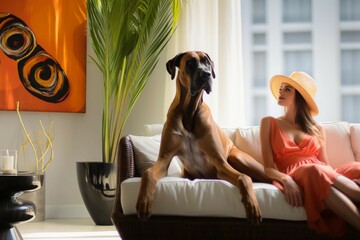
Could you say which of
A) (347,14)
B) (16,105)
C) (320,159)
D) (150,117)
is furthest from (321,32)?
(16,105)

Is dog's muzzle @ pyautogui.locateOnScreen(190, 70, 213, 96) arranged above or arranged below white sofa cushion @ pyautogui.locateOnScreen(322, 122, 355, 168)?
above

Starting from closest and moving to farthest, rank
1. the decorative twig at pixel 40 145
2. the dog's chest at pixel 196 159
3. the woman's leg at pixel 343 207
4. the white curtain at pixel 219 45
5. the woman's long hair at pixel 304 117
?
the woman's leg at pixel 343 207 → the dog's chest at pixel 196 159 → the woman's long hair at pixel 304 117 → the white curtain at pixel 219 45 → the decorative twig at pixel 40 145

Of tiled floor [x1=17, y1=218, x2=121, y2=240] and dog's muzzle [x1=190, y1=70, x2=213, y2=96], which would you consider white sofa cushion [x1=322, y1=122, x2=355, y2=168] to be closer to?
dog's muzzle [x1=190, y1=70, x2=213, y2=96]

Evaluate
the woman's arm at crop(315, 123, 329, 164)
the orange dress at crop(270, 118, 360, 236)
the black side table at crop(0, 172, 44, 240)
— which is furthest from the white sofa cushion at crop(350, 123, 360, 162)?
the black side table at crop(0, 172, 44, 240)

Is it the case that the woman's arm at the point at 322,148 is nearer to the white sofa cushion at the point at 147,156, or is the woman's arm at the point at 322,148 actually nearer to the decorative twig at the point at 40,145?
the white sofa cushion at the point at 147,156

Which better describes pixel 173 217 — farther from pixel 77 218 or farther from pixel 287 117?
pixel 77 218

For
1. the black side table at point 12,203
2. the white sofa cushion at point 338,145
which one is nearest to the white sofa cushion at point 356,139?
the white sofa cushion at point 338,145

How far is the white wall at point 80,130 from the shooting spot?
496 cm

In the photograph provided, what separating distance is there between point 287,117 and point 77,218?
2.21m

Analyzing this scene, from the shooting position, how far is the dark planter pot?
4414 mm

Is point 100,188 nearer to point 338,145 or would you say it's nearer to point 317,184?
point 338,145

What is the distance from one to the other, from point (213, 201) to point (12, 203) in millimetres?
1052

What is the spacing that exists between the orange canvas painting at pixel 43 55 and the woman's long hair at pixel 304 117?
2133 millimetres

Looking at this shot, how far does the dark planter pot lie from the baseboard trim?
525mm
